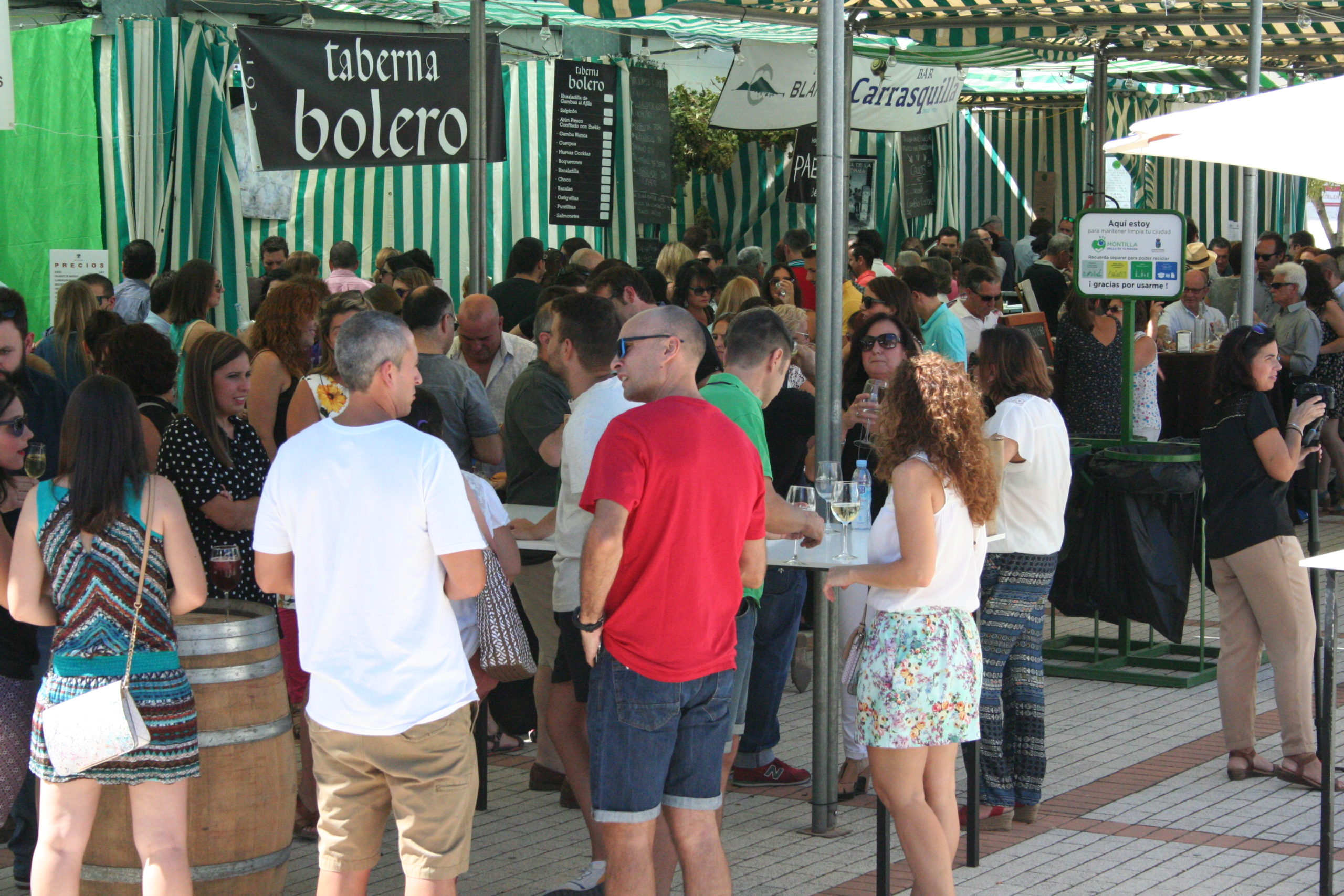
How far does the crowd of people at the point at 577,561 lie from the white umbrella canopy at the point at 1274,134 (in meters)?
0.87

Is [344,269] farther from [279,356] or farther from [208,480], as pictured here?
[208,480]

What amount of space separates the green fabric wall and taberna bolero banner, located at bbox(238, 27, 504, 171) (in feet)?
8.94

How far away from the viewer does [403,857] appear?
11.5 feet

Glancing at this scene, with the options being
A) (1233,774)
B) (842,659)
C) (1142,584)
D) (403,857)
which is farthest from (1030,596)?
(403,857)

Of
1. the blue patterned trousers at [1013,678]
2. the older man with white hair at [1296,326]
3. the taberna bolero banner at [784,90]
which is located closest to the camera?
the blue patterned trousers at [1013,678]

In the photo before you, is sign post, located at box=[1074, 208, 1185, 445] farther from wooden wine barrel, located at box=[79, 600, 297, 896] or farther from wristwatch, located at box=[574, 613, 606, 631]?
wooden wine barrel, located at box=[79, 600, 297, 896]

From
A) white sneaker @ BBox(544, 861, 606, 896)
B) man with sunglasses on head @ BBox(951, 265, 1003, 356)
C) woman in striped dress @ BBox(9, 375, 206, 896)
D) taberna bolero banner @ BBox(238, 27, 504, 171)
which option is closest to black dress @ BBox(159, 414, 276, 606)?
woman in striped dress @ BBox(9, 375, 206, 896)

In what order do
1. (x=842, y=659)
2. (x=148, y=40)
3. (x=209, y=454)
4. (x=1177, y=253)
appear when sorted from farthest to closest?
(x=148, y=40)
(x=1177, y=253)
(x=842, y=659)
(x=209, y=454)

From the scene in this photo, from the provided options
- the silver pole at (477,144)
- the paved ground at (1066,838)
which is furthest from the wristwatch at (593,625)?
the silver pole at (477,144)

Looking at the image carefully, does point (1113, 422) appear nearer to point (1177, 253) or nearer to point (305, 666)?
point (1177, 253)

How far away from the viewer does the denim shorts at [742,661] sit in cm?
418

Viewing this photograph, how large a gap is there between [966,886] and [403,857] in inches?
74.3

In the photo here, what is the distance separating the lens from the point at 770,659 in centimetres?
543

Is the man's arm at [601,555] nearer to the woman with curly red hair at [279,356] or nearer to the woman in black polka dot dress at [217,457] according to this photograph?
the woman in black polka dot dress at [217,457]
